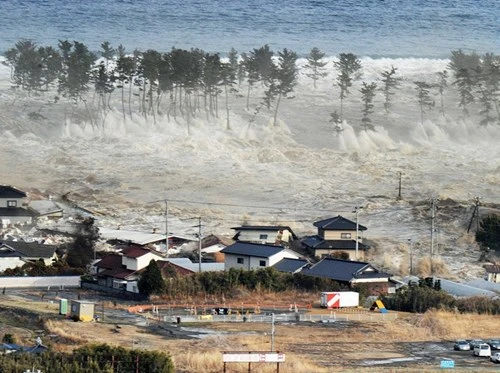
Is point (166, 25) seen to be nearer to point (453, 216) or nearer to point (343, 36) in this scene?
point (343, 36)

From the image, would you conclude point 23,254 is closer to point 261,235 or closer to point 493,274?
point 261,235

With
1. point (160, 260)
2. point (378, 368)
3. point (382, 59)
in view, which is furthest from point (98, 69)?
point (378, 368)

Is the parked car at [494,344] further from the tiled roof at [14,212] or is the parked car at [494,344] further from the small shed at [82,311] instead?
the tiled roof at [14,212]

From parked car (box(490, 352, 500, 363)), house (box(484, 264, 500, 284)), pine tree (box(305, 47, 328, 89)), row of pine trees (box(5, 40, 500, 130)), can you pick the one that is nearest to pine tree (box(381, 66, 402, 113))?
row of pine trees (box(5, 40, 500, 130))

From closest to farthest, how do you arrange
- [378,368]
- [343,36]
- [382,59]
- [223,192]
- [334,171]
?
[378,368] → [223,192] → [334,171] → [382,59] → [343,36]

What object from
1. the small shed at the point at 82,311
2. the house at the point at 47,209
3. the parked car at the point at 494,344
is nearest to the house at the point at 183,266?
the small shed at the point at 82,311

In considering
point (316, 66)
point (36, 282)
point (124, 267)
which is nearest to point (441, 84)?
point (316, 66)

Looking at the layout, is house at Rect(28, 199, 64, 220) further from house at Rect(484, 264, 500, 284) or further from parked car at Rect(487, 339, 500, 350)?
parked car at Rect(487, 339, 500, 350)
